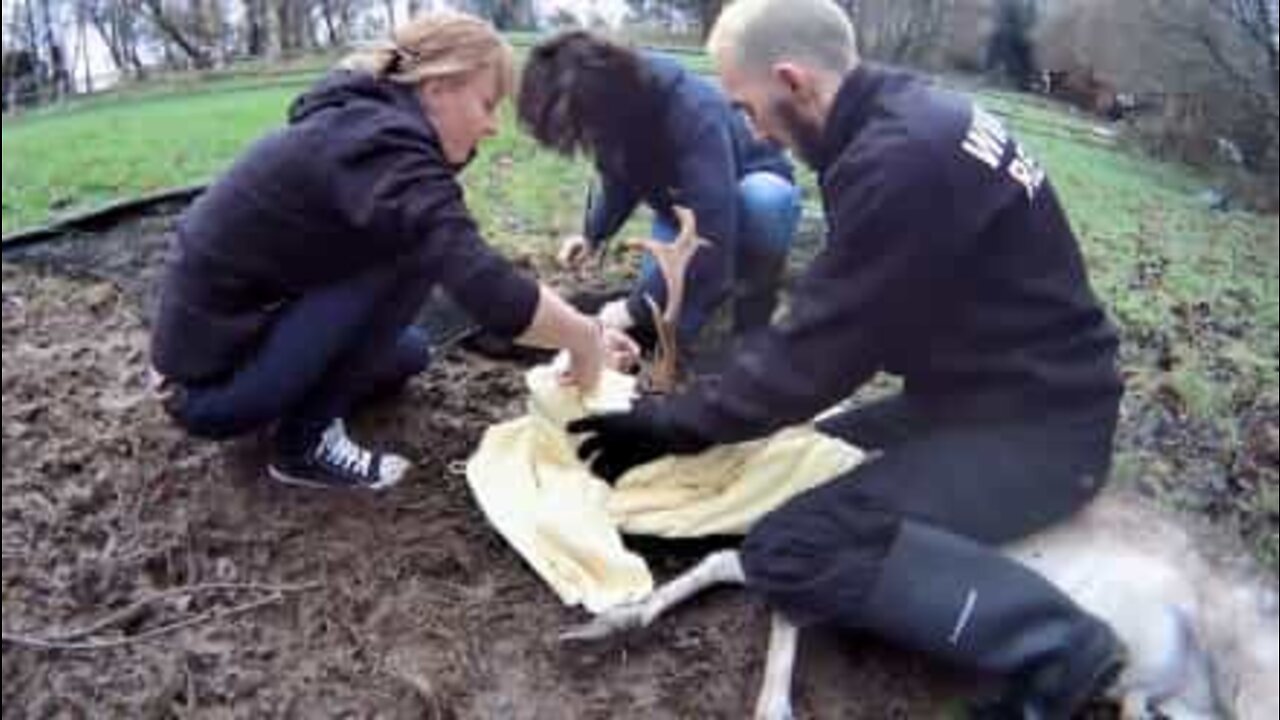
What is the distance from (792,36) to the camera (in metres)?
2.19

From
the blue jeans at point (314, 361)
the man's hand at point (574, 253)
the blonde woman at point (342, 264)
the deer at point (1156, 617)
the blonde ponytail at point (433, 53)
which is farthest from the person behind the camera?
the man's hand at point (574, 253)

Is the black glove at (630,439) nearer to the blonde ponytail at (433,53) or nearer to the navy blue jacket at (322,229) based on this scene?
the navy blue jacket at (322,229)

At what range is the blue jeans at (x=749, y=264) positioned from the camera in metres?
2.58

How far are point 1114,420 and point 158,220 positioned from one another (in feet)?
4.99

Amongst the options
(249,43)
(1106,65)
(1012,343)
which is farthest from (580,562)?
(1106,65)

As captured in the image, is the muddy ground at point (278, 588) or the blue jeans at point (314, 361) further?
the blue jeans at point (314, 361)

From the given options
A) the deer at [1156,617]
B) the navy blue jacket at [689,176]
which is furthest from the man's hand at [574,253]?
the deer at [1156,617]

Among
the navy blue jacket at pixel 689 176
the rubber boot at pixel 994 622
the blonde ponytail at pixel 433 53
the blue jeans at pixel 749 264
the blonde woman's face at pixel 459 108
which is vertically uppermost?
the blonde ponytail at pixel 433 53

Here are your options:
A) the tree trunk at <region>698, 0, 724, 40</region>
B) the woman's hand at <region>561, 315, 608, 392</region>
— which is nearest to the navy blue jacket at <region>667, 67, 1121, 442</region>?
the woman's hand at <region>561, 315, 608, 392</region>

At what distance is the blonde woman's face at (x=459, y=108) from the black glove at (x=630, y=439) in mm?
483

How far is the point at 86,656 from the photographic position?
69.6 inches

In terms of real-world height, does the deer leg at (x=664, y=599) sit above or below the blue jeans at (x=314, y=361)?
below

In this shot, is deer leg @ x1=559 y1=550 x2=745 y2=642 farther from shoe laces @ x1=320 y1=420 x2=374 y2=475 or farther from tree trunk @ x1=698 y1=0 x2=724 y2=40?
tree trunk @ x1=698 y1=0 x2=724 y2=40

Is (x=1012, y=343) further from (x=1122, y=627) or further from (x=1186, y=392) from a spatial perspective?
(x=1122, y=627)
